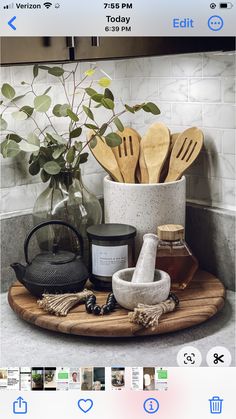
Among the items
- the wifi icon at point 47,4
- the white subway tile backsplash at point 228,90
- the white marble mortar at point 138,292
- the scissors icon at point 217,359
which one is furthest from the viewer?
the white subway tile backsplash at point 228,90

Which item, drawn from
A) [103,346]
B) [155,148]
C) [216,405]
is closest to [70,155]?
[155,148]

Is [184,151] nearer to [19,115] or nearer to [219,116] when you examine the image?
[219,116]

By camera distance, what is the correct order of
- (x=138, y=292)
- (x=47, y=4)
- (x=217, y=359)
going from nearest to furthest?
(x=47, y=4), (x=217, y=359), (x=138, y=292)

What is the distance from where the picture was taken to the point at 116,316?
0.74 meters

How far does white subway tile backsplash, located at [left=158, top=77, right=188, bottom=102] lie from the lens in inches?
35.0

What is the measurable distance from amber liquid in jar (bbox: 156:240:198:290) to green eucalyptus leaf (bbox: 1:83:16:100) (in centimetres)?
25

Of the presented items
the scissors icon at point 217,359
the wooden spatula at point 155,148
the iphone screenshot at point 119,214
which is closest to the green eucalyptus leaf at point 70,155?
the iphone screenshot at point 119,214

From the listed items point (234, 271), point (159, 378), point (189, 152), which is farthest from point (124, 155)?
point (159, 378)

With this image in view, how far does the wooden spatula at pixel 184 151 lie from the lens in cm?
86

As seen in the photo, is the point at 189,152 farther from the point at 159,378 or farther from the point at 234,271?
the point at 159,378

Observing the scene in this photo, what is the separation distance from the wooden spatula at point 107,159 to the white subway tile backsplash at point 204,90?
129 mm

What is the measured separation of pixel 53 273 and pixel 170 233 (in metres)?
0.14

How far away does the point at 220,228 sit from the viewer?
88cm

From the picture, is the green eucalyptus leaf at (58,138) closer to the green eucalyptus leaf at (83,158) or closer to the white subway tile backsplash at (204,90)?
the green eucalyptus leaf at (83,158)
